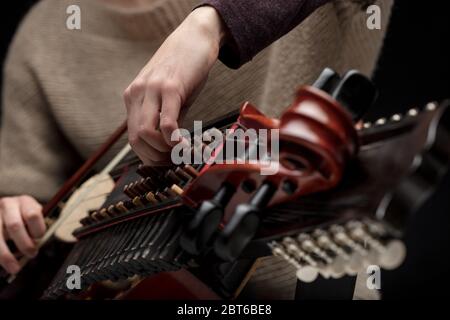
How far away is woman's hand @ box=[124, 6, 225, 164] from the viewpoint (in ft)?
2.01

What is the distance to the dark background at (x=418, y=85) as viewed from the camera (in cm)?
131

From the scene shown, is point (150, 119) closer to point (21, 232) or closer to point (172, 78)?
point (172, 78)

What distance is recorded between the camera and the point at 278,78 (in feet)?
2.60

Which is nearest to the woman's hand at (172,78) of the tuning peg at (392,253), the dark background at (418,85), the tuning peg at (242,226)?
the tuning peg at (242,226)

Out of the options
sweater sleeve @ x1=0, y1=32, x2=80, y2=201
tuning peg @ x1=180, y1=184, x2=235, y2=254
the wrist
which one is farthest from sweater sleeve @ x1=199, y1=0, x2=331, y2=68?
sweater sleeve @ x1=0, y1=32, x2=80, y2=201

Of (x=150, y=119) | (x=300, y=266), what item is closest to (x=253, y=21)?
Result: (x=150, y=119)

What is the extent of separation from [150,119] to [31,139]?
2.32 feet

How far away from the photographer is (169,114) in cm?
61

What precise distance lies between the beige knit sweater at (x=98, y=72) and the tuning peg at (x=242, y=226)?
0.20 metres

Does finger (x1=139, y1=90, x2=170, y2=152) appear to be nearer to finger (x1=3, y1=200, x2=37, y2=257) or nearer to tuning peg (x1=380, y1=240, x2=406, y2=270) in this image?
tuning peg (x1=380, y1=240, x2=406, y2=270)

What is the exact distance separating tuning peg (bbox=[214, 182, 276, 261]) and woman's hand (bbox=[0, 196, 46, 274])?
1.88 feet

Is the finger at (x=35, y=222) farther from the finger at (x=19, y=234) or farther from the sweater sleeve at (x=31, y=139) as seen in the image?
the sweater sleeve at (x=31, y=139)

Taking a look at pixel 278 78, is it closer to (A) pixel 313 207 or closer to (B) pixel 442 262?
(A) pixel 313 207
